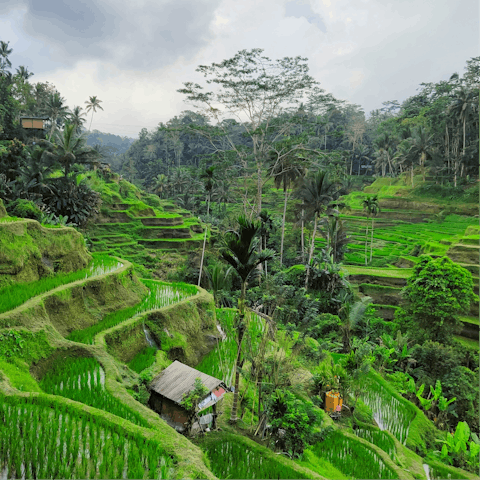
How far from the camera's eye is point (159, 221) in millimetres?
28547

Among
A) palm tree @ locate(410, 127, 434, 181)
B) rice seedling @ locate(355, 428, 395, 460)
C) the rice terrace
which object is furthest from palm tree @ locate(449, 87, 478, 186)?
rice seedling @ locate(355, 428, 395, 460)

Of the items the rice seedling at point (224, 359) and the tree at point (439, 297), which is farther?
the tree at point (439, 297)

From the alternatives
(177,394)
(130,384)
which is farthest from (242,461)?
(130,384)

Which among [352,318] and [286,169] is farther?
[286,169]

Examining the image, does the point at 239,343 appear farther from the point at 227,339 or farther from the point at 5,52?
the point at 5,52

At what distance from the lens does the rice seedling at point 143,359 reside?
6.39 meters

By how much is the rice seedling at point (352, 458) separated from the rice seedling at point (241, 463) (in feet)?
6.12

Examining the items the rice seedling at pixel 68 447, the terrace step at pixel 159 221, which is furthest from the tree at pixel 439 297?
the terrace step at pixel 159 221

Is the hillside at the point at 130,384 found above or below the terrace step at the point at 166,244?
below

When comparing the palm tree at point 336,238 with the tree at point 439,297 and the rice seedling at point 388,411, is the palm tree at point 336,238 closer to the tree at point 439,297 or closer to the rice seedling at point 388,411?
the tree at point 439,297

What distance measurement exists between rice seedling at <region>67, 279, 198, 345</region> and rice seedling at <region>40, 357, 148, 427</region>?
2.63ft

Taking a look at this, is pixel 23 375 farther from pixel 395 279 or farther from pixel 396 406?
pixel 395 279

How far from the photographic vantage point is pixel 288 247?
88.1 ft

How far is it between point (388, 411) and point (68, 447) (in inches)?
346
